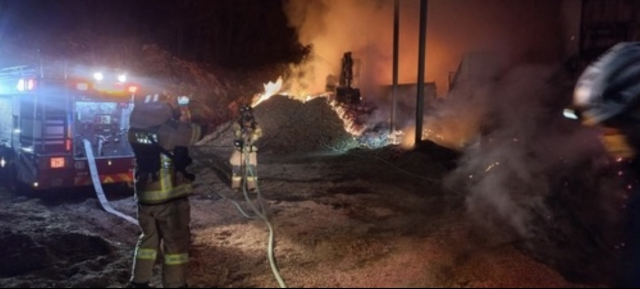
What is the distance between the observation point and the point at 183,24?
107 feet

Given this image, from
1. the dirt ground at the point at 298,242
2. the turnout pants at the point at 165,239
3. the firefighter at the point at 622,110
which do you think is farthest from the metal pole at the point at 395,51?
the turnout pants at the point at 165,239

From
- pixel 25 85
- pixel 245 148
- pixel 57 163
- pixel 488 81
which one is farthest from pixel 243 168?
pixel 488 81

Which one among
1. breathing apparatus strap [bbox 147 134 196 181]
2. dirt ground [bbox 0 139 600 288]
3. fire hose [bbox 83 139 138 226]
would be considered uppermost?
breathing apparatus strap [bbox 147 134 196 181]

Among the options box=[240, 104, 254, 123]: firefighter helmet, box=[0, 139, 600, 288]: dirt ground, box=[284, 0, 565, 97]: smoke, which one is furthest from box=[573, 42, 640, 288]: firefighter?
box=[284, 0, 565, 97]: smoke

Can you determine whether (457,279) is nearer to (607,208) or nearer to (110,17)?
(607,208)

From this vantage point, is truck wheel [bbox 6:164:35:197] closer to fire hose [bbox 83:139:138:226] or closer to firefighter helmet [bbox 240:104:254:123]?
fire hose [bbox 83:139:138:226]

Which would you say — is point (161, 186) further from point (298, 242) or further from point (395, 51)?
point (395, 51)

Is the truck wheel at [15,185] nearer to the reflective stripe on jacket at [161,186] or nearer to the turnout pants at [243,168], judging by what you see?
the turnout pants at [243,168]

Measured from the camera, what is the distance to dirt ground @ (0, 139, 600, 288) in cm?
483

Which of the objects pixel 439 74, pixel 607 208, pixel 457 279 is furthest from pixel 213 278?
pixel 439 74

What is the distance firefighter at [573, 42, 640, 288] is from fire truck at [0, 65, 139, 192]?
7.69 meters

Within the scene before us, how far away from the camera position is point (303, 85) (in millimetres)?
26172

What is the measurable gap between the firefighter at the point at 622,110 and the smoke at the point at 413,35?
14543mm

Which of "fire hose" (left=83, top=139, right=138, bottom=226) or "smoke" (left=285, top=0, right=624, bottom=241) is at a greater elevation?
"smoke" (left=285, top=0, right=624, bottom=241)
